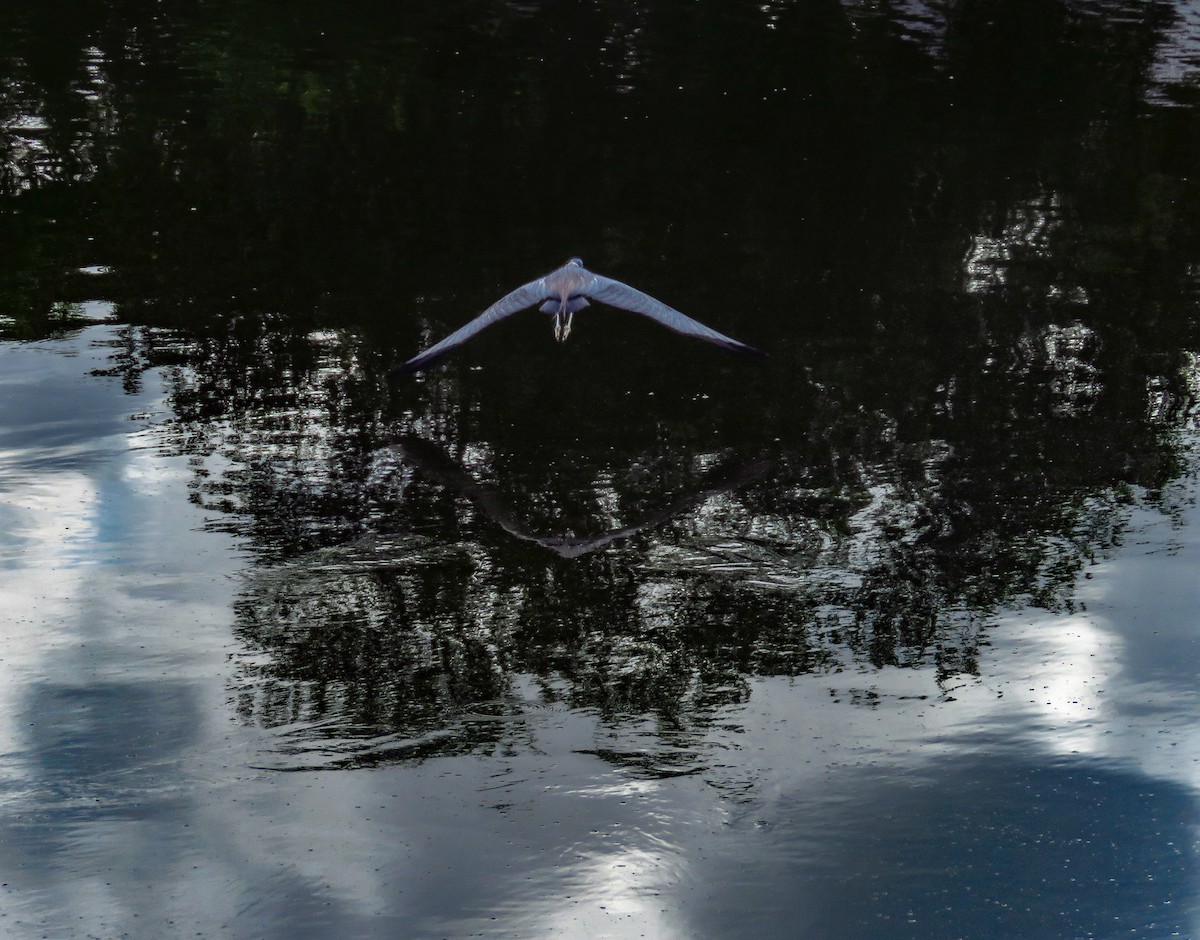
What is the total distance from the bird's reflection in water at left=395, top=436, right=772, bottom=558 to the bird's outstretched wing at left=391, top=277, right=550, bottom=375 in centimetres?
51

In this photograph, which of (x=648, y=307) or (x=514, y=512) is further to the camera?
(x=648, y=307)

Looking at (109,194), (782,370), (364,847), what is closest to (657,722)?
(364,847)

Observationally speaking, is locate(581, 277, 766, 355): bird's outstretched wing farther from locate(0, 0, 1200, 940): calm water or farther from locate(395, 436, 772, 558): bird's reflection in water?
locate(395, 436, 772, 558): bird's reflection in water

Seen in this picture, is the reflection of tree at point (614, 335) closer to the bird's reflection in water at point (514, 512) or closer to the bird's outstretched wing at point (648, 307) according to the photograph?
the bird's reflection in water at point (514, 512)

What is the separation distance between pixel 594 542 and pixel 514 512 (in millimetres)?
572

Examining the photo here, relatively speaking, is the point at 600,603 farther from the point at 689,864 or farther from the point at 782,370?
the point at 782,370

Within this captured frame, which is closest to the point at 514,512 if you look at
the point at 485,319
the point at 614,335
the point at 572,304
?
the point at 485,319

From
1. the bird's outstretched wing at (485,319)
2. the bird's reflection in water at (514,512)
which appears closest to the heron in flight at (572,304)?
the bird's outstretched wing at (485,319)

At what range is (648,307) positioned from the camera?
8211mm

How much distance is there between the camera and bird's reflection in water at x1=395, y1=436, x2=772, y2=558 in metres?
7.29

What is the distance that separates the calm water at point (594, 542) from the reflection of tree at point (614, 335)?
1.6 inches

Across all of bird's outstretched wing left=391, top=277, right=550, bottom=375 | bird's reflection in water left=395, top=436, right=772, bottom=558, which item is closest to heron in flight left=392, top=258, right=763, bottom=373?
bird's outstretched wing left=391, top=277, right=550, bottom=375

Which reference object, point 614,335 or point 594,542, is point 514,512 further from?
point 614,335

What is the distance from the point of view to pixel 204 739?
18.8 feet
